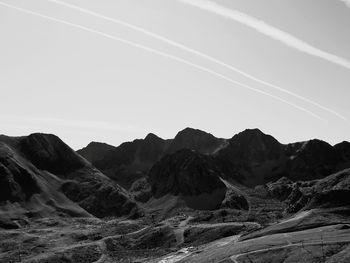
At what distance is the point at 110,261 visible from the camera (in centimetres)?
16025

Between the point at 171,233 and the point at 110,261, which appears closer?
the point at 110,261

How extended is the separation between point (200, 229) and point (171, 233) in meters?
14.0

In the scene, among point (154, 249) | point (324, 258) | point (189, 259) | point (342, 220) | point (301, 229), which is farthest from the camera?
point (154, 249)

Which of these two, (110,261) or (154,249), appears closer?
(110,261)

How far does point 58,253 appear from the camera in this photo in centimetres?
16675

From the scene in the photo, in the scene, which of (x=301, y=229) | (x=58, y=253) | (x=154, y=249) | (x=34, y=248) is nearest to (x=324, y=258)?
(x=301, y=229)

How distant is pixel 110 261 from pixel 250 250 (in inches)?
2666

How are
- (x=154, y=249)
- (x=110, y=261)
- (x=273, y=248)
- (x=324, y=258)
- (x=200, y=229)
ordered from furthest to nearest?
(x=200, y=229) → (x=154, y=249) → (x=110, y=261) → (x=273, y=248) → (x=324, y=258)

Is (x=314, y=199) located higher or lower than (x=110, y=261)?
higher

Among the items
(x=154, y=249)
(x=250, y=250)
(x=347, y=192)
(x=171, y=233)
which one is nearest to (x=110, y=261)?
(x=154, y=249)

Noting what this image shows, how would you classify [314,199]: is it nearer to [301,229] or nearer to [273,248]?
[301,229]

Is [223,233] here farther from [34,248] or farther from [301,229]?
[34,248]

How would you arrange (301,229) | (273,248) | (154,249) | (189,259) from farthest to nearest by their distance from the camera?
(154,249) → (301,229) → (189,259) → (273,248)

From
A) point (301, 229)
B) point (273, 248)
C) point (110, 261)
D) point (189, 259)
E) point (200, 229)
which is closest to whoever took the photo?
point (273, 248)
